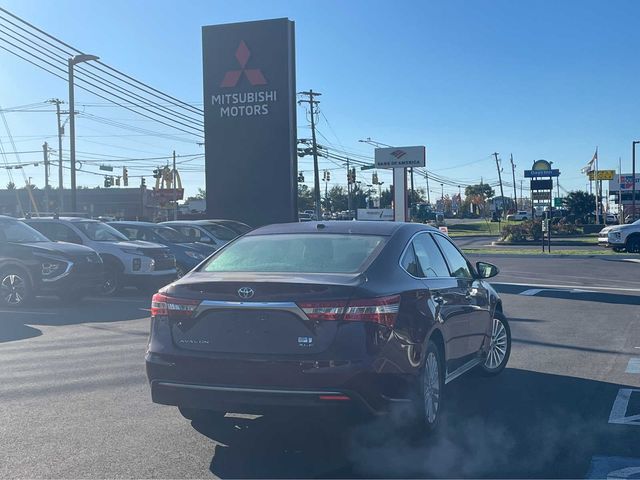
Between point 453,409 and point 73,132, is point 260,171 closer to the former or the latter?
point 73,132

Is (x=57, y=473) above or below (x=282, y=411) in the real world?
below

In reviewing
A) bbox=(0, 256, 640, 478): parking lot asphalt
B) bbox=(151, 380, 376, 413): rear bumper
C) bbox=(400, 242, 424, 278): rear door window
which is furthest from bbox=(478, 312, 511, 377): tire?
bbox=(151, 380, 376, 413): rear bumper

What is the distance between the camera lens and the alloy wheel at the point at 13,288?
13867 millimetres

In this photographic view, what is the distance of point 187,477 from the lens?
5.08 meters

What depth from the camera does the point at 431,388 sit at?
232 inches

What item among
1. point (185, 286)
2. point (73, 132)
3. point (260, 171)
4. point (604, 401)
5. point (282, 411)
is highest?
point (73, 132)

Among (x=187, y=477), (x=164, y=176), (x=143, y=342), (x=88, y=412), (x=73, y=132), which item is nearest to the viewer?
(x=187, y=477)

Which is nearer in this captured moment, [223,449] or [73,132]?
[223,449]

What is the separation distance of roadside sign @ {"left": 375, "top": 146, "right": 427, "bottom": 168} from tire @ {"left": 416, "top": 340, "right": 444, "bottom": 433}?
24.3 m

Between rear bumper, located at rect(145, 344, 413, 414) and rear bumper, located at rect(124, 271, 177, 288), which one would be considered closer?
rear bumper, located at rect(145, 344, 413, 414)

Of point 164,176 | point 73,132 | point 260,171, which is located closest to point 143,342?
point 260,171

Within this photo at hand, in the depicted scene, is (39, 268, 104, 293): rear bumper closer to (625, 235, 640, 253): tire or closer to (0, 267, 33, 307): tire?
(0, 267, 33, 307): tire

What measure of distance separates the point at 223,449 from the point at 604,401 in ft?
11.9

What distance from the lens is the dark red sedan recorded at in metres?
5.05
